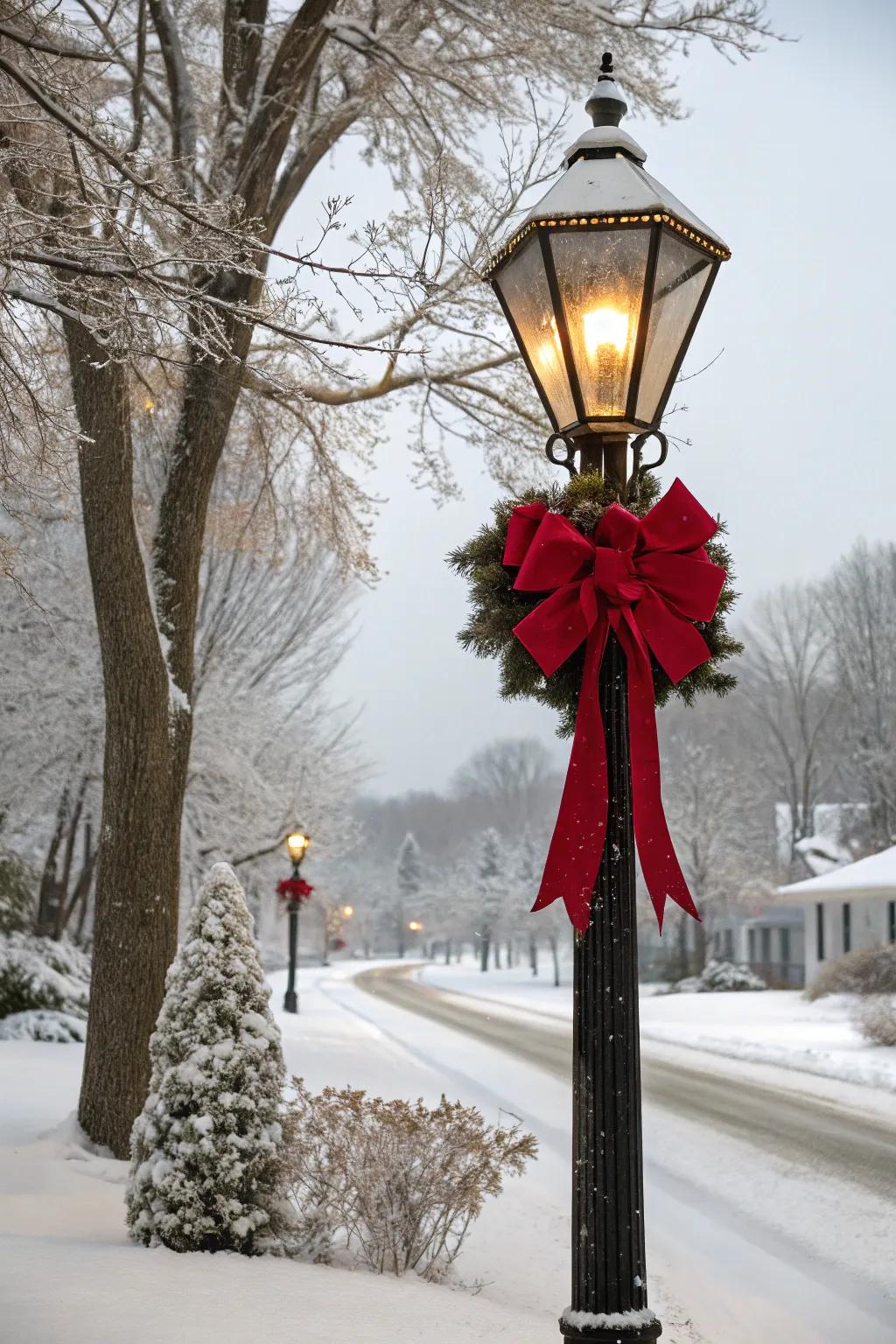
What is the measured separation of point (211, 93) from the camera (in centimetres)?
1117

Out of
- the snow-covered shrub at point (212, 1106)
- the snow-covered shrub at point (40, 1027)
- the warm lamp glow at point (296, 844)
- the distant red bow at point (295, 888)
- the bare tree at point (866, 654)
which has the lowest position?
the snow-covered shrub at point (40, 1027)

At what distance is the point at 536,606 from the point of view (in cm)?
322

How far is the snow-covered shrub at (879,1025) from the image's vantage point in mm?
19250

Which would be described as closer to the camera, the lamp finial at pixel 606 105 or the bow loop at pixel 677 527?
the bow loop at pixel 677 527

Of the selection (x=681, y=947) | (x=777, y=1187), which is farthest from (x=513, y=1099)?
(x=681, y=947)

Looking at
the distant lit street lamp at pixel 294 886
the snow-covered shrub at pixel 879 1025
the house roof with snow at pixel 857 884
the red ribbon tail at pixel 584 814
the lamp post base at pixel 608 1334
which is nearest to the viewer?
the lamp post base at pixel 608 1334

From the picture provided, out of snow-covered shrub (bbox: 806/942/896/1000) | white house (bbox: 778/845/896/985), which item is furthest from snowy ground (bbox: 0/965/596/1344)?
white house (bbox: 778/845/896/985)

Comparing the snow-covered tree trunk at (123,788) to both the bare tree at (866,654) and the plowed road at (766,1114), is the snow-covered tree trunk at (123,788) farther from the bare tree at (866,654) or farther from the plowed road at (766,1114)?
the bare tree at (866,654)

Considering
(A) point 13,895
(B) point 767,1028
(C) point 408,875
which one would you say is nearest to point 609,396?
(A) point 13,895

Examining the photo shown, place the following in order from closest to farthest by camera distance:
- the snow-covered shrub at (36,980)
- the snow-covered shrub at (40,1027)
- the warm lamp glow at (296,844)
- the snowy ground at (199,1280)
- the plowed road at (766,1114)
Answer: the snowy ground at (199,1280), the plowed road at (766,1114), the snow-covered shrub at (40,1027), the snow-covered shrub at (36,980), the warm lamp glow at (296,844)

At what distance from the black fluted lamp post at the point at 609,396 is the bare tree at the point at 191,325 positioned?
1.99 meters

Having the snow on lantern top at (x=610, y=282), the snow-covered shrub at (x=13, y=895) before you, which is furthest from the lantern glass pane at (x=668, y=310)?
the snow-covered shrub at (x=13, y=895)

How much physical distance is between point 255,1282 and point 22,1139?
390 cm

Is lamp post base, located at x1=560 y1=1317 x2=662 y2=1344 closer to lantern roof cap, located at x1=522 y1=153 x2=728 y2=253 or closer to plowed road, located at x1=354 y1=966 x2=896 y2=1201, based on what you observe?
lantern roof cap, located at x1=522 y1=153 x2=728 y2=253
